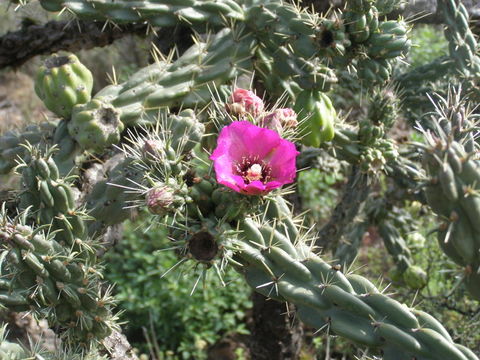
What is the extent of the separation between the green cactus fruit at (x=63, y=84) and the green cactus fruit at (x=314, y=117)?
85cm

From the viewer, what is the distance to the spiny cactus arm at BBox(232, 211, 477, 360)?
1707 millimetres

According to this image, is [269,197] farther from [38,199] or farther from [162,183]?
[38,199]

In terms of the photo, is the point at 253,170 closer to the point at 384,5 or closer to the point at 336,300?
the point at 336,300

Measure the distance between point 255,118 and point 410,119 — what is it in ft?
4.90

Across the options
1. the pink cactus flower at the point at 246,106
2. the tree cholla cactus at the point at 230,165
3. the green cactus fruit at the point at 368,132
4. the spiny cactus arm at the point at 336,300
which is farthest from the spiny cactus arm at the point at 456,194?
the green cactus fruit at the point at 368,132

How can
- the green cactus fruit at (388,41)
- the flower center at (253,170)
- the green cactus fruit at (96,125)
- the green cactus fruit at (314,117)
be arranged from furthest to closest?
the green cactus fruit at (314,117) → the green cactus fruit at (388,41) → the green cactus fruit at (96,125) → the flower center at (253,170)

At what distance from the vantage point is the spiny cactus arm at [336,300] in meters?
1.71

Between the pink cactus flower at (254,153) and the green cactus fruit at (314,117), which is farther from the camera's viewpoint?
the green cactus fruit at (314,117)

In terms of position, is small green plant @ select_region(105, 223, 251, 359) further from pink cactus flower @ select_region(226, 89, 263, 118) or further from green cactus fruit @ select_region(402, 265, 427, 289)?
pink cactus flower @ select_region(226, 89, 263, 118)

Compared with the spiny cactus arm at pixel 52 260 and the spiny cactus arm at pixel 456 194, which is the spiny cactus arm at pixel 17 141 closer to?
the spiny cactus arm at pixel 52 260

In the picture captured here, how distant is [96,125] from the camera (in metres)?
2.17

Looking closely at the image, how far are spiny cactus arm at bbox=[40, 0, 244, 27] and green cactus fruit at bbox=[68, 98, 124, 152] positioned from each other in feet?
1.40

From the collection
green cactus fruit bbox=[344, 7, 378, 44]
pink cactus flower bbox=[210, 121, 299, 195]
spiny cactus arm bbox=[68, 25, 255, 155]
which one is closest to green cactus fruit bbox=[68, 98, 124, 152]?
spiny cactus arm bbox=[68, 25, 255, 155]

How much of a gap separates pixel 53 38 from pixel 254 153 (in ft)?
6.54
